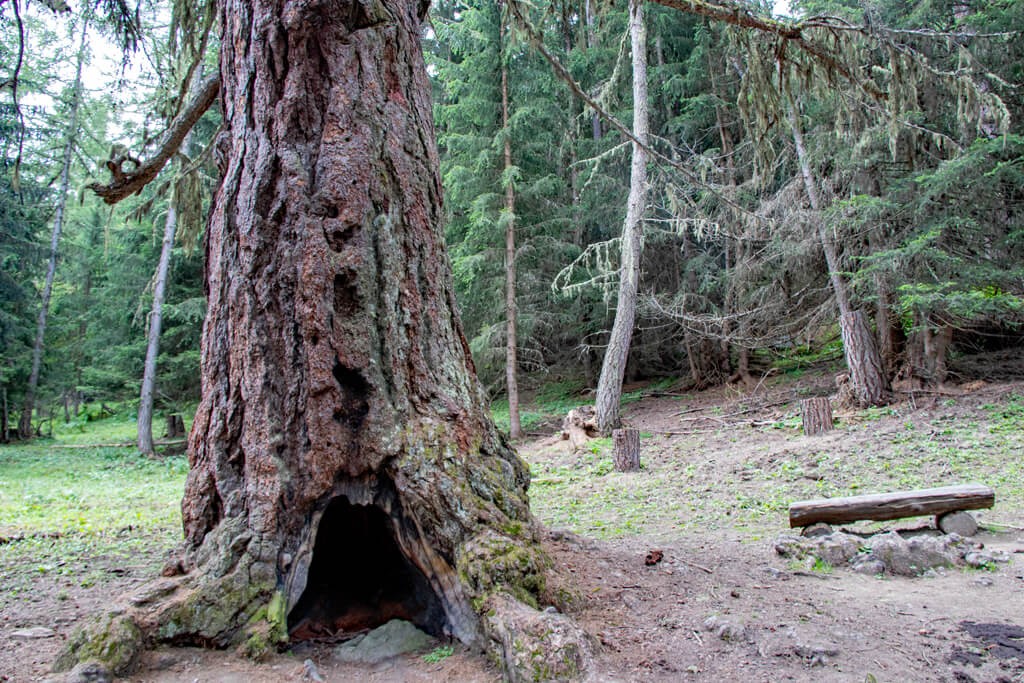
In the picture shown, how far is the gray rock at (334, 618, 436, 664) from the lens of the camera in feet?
10.7

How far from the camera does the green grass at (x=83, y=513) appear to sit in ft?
16.2

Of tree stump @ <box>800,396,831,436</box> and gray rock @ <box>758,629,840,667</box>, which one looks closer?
gray rock @ <box>758,629,840,667</box>

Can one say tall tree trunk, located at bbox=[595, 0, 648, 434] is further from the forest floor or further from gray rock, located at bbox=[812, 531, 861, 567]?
gray rock, located at bbox=[812, 531, 861, 567]

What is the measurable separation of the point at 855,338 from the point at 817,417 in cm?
240

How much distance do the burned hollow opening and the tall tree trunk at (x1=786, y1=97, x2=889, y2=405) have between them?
10.7 m

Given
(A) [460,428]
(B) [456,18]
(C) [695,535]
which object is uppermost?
(B) [456,18]

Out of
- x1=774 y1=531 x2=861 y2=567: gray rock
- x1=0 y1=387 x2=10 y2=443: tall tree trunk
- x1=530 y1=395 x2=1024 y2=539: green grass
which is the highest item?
x1=0 y1=387 x2=10 y2=443: tall tree trunk

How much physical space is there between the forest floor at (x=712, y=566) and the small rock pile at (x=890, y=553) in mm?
98

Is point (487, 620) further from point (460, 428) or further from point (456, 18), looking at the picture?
point (456, 18)

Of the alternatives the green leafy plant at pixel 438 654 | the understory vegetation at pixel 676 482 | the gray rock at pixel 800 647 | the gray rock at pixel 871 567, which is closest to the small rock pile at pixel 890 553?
the gray rock at pixel 871 567

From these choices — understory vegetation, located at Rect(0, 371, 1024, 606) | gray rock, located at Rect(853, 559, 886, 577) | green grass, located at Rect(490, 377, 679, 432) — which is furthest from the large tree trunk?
green grass, located at Rect(490, 377, 679, 432)

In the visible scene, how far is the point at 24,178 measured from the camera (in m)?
20.5

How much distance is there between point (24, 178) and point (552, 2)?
22.3m

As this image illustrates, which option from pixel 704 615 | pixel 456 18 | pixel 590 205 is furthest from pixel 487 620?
pixel 456 18
